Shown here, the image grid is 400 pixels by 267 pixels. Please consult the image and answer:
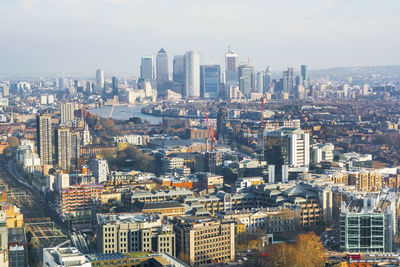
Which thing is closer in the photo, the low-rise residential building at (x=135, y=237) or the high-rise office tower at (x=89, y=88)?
the low-rise residential building at (x=135, y=237)

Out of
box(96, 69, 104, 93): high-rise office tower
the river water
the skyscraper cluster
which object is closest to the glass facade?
the river water

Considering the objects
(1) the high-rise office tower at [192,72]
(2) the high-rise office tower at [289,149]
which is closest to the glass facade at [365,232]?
(2) the high-rise office tower at [289,149]

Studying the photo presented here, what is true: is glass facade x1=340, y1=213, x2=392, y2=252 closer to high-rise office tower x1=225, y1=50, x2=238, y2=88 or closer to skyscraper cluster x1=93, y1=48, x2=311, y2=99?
skyscraper cluster x1=93, y1=48, x2=311, y2=99

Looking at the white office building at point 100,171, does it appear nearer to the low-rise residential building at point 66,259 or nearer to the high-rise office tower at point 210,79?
the low-rise residential building at point 66,259

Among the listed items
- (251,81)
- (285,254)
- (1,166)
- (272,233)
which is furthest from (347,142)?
(251,81)

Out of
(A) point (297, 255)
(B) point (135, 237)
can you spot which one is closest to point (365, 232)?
(A) point (297, 255)

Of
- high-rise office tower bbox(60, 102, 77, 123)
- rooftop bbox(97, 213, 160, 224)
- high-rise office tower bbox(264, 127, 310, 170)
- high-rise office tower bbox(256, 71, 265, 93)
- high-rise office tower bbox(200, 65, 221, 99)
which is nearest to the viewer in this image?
rooftop bbox(97, 213, 160, 224)
